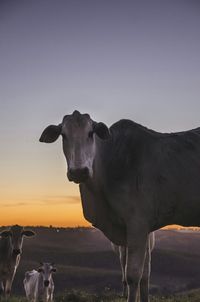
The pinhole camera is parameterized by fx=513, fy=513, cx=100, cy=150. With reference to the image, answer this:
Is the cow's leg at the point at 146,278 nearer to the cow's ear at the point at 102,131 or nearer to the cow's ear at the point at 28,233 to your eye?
the cow's ear at the point at 102,131

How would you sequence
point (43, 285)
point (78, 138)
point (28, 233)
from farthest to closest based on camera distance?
1. point (43, 285)
2. point (28, 233)
3. point (78, 138)

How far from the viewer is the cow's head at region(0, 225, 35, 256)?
18.0m

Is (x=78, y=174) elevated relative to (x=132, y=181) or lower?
elevated

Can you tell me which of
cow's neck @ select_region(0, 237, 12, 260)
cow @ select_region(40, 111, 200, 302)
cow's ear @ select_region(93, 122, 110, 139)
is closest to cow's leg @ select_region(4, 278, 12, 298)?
cow's neck @ select_region(0, 237, 12, 260)

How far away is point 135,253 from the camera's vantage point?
807 centimetres

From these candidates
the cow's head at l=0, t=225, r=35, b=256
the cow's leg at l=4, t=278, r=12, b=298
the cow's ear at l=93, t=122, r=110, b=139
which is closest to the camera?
the cow's ear at l=93, t=122, r=110, b=139

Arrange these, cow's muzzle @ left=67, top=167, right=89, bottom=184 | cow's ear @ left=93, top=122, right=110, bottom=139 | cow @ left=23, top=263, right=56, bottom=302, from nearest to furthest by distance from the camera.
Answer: cow's muzzle @ left=67, top=167, right=89, bottom=184, cow's ear @ left=93, top=122, right=110, bottom=139, cow @ left=23, top=263, right=56, bottom=302

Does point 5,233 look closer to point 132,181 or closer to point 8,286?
point 8,286

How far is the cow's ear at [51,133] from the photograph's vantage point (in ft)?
28.0

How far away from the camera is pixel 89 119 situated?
830 centimetres

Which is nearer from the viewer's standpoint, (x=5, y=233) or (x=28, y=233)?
(x=5, y=233)

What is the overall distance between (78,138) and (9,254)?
433 inches

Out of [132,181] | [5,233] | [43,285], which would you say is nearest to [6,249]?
[5,233]

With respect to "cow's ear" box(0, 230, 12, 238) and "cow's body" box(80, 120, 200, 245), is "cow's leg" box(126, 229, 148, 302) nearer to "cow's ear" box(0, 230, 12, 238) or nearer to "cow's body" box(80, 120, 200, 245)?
"cow's body" box(80, 120, 200, 245)
